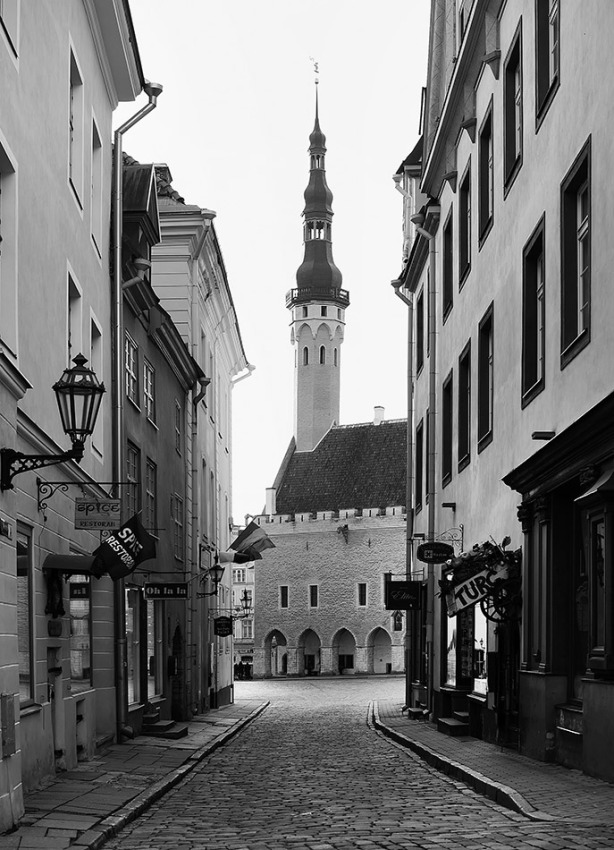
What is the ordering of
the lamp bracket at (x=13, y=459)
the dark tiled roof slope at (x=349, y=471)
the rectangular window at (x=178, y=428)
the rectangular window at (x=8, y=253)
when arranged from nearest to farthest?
the lamp bracket at (x=13, y=459) < the rectangular window at (x=8, y=253) < the rectangular window at (x=178, y=428) < the dark tiled roof slope at (x=349, y=471)

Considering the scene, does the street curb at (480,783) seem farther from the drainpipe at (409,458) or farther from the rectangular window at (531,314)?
the drainpipe at (409,458)

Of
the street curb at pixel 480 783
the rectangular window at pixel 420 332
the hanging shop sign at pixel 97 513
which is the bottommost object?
the street curb at pixel 480 783

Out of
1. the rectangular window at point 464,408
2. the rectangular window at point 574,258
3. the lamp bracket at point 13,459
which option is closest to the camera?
the lamp bracket at point 13,459

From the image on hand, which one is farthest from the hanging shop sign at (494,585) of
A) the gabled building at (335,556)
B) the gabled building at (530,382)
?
the gabled building at (335,556)

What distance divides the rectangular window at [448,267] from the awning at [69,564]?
1119 centimetres

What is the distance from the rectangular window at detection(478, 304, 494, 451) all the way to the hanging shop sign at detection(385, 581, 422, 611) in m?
7.28

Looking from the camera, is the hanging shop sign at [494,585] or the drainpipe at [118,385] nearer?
the hanging shop sign at [494,585]

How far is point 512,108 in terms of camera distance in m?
18.4

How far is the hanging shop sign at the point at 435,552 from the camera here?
21453 millimetres

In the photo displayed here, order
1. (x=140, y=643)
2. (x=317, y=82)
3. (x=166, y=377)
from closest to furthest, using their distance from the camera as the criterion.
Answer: (x=140, y=643) < (x=166, y=377) < (x=317, y=82)

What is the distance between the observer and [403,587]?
27203 millimetres

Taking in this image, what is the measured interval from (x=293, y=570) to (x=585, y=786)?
73273mm

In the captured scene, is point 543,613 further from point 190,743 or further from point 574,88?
point 190,743

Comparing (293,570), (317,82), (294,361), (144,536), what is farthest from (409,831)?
(317,82)
